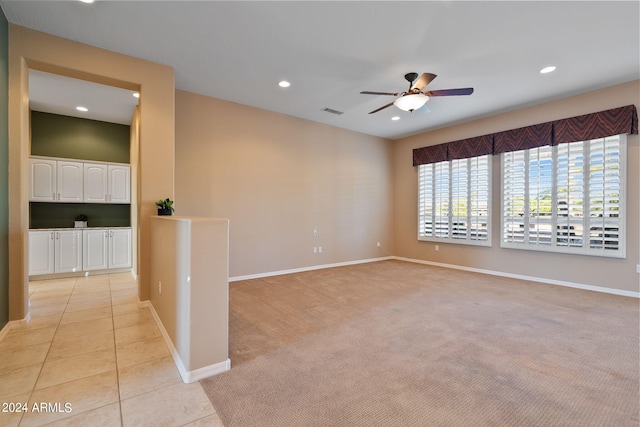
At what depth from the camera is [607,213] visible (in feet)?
13.3

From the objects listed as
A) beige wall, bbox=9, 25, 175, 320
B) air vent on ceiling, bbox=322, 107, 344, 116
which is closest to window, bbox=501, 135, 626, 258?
air vent on ceiling, bbox=322, 107, 344, 116

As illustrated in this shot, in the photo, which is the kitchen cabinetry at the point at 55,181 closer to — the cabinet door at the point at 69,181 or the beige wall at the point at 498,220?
the cabinet door at the point at 69,181

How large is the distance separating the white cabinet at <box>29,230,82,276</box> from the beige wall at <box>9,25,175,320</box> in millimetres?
2355

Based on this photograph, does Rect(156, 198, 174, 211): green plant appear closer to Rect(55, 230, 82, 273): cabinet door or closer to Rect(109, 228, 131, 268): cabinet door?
Rect(109, 228, 131, 268): cabinet door

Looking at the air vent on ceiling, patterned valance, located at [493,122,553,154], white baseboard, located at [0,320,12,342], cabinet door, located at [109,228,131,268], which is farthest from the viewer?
cabinet door, located at [109,228,131,268]

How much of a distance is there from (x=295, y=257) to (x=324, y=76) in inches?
132

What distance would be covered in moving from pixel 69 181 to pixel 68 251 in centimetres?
127

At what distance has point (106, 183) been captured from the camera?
5238 mm

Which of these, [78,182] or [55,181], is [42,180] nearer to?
[55,181]

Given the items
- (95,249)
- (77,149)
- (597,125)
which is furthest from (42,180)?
(597,125)

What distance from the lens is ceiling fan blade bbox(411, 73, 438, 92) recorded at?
312 centimetres

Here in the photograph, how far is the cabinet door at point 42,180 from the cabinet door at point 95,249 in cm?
84

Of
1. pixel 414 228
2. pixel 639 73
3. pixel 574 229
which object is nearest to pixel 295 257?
pixel 414 228

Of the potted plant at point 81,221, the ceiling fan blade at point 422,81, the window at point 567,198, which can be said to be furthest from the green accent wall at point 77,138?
the window at point 567,198
